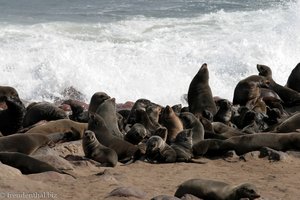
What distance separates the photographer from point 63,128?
9.09 m

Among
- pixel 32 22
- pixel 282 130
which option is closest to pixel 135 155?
pixel 282 130

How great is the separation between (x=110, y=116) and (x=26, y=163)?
2510mm

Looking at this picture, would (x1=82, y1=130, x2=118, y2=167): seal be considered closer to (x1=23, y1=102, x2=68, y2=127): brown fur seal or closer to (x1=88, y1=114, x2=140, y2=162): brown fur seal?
(x1=88, y1=114, x2=140, y2=162): brown fur seal

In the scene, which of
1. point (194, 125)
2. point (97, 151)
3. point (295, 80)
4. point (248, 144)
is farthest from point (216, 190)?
point (295, 80)

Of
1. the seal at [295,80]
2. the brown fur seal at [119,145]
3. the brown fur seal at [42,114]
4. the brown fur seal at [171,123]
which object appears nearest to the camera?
the brown fur seal at [119,145]

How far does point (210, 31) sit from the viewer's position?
23.8 m

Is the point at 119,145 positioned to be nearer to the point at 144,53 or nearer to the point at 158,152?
the point at 158,152

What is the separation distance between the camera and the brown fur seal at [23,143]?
25.0 feet

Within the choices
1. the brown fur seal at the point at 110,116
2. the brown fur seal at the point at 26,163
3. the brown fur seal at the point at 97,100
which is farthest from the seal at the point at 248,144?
the brown fur seal at the point at 97,100

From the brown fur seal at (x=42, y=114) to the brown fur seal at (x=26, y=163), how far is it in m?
3.29

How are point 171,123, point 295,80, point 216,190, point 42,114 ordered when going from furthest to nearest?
point 295,80
point 42,114
point 171,123
point 216,190

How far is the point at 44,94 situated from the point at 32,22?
373 inches

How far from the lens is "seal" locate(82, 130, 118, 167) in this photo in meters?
7.66

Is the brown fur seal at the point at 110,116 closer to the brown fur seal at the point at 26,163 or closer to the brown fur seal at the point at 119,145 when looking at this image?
the brown fur seal at the point at 119,145
